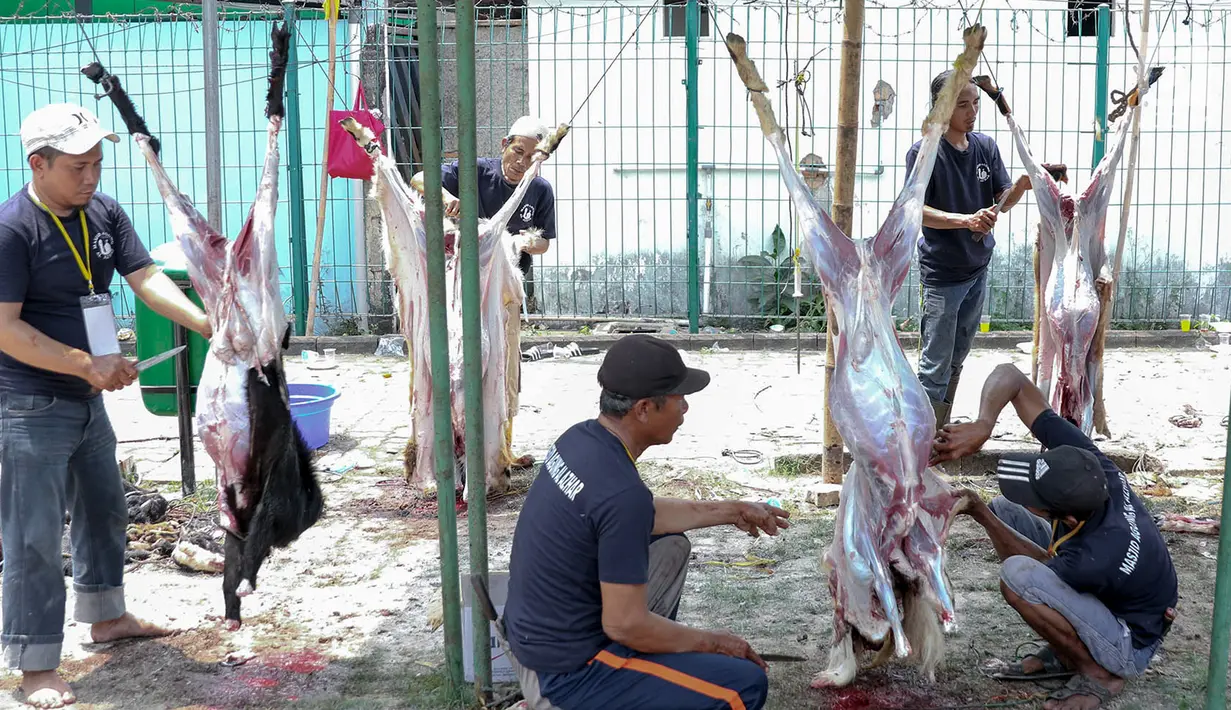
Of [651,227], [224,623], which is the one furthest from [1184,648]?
[651,227]

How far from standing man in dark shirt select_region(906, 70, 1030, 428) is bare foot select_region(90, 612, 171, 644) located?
3.74 meters

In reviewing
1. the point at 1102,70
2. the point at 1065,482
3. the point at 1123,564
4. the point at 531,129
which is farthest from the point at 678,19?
the point at 1123,564

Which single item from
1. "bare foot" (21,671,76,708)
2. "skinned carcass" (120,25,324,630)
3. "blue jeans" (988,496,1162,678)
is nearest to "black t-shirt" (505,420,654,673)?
"skinned carcass" (120,25,324,630)

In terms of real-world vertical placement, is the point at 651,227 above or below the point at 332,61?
below

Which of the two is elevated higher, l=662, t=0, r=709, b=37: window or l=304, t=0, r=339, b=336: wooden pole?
l=662, t=0, r=709, b=37: window

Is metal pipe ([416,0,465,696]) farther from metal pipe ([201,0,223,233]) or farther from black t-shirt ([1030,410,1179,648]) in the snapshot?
black t-shirt ([1030,410,1179,648])

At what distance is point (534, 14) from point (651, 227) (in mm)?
2126

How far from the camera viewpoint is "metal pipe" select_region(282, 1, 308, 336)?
9.43 metres

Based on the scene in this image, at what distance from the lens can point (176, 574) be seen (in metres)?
4.64

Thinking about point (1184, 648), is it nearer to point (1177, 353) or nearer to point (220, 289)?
point (220, 289)

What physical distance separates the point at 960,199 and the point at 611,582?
3.55 m

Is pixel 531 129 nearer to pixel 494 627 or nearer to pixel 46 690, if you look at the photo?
pixel 494 627

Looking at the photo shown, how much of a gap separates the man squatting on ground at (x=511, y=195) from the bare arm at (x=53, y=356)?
225cm

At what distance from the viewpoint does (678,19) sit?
10000 millimetres
